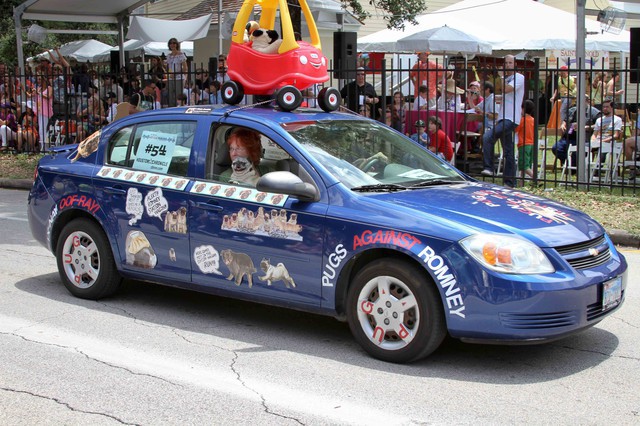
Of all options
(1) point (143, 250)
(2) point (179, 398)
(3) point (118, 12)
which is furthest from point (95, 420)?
(3) point (118, 12)

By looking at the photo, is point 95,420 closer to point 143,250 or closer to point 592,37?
point 143,250

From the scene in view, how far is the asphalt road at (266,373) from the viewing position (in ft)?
15.3

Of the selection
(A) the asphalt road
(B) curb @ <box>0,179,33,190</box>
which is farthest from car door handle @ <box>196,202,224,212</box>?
(B) curb @ <box>0,179,33,190</box>

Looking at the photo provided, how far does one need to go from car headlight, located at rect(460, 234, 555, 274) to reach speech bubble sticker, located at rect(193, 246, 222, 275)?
6.23 feet

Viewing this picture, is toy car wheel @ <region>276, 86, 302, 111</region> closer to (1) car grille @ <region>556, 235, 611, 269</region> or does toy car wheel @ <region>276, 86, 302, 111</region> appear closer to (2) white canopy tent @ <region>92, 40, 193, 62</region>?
(1) car grille @ <region>556, 235, 611, 269</region>

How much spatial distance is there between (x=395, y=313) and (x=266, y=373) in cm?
88

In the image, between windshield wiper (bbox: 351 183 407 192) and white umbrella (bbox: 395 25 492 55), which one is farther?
white umbrella (bbox: 395 25 492 55)

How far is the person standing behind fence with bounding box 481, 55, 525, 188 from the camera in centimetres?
1310

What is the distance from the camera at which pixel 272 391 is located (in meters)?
5.01

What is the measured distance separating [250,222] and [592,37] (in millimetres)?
18831

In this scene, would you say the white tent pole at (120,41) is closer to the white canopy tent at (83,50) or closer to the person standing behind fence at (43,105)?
the person standing behind fence at (43,105)

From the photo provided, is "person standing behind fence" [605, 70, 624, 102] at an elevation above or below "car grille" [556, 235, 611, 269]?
above

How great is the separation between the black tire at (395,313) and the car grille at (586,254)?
0.82 meters

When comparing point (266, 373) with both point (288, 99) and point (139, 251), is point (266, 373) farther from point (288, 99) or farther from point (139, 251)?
point (288, 99)
